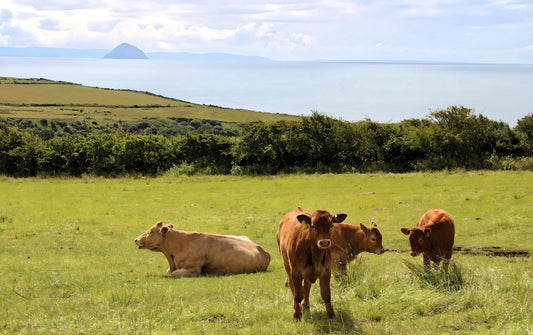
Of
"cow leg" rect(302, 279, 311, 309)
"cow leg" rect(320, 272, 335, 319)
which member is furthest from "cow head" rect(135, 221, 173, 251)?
"cow leg" rect(320, 272, 335, 319)

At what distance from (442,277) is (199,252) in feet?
20.9

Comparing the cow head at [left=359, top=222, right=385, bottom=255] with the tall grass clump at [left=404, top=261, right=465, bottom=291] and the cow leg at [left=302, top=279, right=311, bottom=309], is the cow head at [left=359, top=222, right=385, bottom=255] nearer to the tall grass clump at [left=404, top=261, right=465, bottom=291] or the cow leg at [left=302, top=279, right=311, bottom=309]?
the tall grass clump at [left=404, top=261, right=465, bottom=291]

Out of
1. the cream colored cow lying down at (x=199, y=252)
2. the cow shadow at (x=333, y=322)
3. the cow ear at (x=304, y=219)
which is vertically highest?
the cow ear at (x=304, y=219)

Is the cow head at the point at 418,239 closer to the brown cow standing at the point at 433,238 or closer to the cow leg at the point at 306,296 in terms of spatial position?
Result: the brown cow standing at the point at 433,238

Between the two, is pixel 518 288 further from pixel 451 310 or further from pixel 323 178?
pixel 323 178

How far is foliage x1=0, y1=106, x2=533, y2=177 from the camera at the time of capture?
1705 inches

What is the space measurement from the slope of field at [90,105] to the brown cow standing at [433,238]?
340ft

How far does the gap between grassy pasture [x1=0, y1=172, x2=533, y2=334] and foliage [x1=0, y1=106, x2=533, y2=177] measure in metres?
6.26

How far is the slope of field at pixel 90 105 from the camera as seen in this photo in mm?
124750

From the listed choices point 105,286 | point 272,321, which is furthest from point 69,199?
point 272,321

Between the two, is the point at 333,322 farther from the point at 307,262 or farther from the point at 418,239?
the point at 418,239

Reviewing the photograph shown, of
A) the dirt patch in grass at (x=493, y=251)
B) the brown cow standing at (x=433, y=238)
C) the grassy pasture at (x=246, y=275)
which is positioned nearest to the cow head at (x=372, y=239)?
the grassy pasture at (x=246, y=275)

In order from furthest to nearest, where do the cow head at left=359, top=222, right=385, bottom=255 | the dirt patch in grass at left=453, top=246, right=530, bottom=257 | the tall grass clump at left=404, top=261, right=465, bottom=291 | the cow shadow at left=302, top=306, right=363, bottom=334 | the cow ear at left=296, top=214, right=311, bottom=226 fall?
the dirt patch in grass at left=453, top=246, right=530, bottom=257 < the cow head at left=359, top=222, right=385, bottom=255 < the tall grass clump at left=404, top=261, right=465, bottom=291 < the cow ear at left=296, top=214, right=311, bottom=226 < the cow shadow at left=302, top=306, right=363, bottom=334

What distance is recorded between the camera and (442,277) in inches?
371
